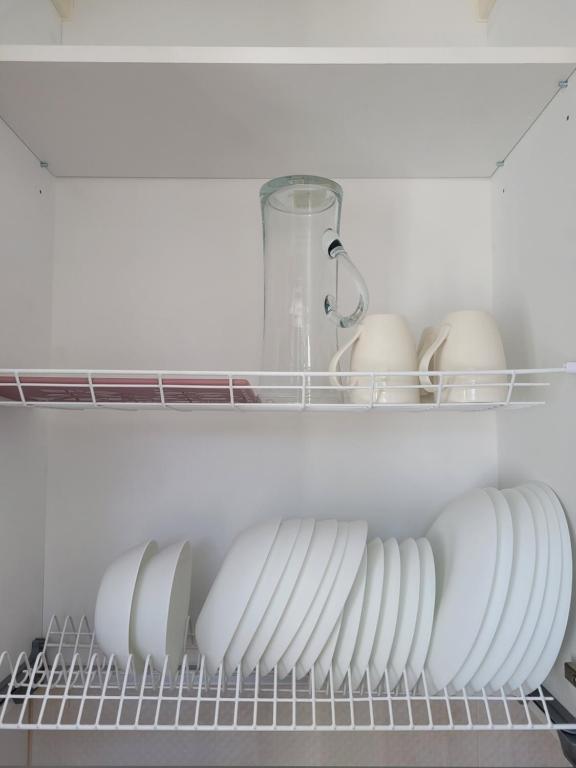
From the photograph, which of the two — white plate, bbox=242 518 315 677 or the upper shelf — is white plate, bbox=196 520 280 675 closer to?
white plate, bbox=242 518 315 677

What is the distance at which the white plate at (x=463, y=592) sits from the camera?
0.72 meters

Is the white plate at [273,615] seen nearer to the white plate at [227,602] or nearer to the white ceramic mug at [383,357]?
the white plate at [227,602]

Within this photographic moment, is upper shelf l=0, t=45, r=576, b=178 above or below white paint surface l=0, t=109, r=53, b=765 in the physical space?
above

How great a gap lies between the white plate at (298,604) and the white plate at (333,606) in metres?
0.02

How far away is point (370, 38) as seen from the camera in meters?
1.05

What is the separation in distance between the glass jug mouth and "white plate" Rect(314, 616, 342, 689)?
517 mm

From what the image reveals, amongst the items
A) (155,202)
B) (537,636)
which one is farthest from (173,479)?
(537,636)

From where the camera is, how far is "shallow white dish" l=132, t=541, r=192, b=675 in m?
0.75

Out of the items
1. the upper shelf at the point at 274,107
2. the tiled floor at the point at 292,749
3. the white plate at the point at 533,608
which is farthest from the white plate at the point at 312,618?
the upper shelf at the point at 274,107

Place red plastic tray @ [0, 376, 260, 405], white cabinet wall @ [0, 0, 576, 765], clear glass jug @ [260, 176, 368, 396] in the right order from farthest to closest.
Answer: white cabinet wall @ [0, 0, 576, 765], clear glass jug @ [260, 176, 368, 396], red plastic tray @ [0, 376, 260, 405]

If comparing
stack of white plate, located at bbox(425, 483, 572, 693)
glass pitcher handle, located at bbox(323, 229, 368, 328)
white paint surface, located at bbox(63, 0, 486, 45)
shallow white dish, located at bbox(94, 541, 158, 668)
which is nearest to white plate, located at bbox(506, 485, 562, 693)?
stack of white plate, located at bbox(425, 483, 572, 693)

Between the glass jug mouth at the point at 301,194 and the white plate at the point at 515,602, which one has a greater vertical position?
the glass jug mouth at the point at 301,194

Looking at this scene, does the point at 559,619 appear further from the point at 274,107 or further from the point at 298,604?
the point at 274,107

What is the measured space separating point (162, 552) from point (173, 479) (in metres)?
0.16
